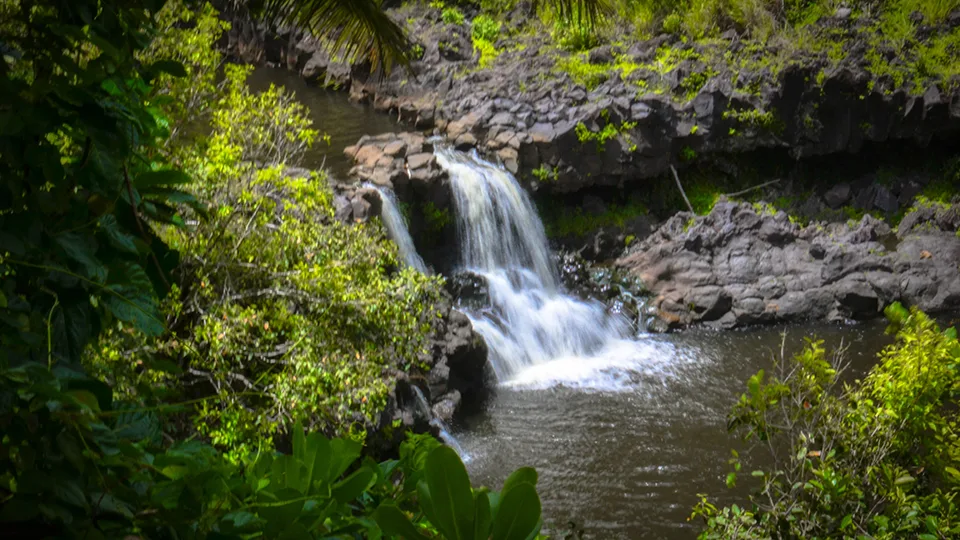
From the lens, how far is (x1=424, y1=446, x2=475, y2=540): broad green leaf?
42.6 inches

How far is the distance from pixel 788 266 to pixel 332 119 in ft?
29.2

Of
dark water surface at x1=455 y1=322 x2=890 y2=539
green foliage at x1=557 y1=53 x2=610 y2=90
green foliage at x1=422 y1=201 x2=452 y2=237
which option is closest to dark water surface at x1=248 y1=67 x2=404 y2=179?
green foliage at x1=422 y1=201 x2=452 y2=237

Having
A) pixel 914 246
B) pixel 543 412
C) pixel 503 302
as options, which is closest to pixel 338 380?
pixel 543 412

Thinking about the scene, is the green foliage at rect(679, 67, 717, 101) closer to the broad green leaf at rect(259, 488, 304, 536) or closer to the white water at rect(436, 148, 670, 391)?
the white water at rect(436, 148, 670, 391)

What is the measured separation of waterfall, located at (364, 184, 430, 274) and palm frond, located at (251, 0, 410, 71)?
4.65 m

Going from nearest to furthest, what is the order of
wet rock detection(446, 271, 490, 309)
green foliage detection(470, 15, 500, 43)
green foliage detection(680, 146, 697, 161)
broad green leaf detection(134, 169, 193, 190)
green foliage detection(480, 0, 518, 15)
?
broad green leaf detection(134, 169, 193, 190) → wet rock detection(446, 271, 490, 309) → green foliage detection(680, 146, 697, 161) → green foliage detection(470, 15, 500, 43) → green foliage detection(480, 0, 518, 15)

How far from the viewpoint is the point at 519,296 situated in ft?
35.0

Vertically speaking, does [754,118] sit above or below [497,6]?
below

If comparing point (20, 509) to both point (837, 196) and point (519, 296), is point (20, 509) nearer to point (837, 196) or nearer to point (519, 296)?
point (519, 296)

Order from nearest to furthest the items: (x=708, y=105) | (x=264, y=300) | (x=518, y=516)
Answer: (x=518, y=516) < (x=264, y=300) < (x=708, y=105)

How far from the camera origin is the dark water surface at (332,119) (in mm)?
11008

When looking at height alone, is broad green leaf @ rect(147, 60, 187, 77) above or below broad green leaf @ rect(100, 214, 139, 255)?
above

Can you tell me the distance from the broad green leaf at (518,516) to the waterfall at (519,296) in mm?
8065

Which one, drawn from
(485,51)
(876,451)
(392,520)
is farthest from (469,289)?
(392,520)
